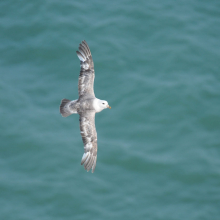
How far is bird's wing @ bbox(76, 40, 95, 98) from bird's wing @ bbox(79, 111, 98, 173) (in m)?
1.12

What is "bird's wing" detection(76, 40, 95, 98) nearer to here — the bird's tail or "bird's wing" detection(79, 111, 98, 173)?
the bird's tail

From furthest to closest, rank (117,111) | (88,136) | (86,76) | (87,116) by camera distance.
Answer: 1. (117,111)
2. (86,76)
3. (88,136)
4. (87,116)

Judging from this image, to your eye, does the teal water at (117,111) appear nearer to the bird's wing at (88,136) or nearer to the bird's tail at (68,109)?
the bird's wing at (88,136)

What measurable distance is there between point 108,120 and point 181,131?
15.6 feet

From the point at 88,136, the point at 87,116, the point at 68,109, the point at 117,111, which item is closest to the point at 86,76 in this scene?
the point at 68,109

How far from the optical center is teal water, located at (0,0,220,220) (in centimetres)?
3170

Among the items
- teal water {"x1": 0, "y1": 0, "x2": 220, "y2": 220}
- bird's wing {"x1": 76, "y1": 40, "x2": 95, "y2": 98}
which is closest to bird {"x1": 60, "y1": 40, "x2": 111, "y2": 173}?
bird's wing {"x1": 76, "y1": 40, "x2": 95, "y2": 98}

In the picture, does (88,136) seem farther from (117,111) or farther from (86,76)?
(117,111)

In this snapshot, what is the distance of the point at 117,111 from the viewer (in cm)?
3366

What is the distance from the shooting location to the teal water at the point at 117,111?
31703 mm

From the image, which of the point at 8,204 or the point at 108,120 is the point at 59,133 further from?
the point at 8,204

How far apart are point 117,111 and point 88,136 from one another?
10.2 meters

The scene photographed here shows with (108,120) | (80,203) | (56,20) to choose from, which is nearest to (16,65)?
(56,20)

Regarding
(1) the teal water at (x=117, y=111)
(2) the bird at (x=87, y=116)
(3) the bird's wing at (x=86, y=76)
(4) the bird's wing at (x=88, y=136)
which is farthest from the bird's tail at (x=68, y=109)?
(1) the teal water at (x=117, y=111)
